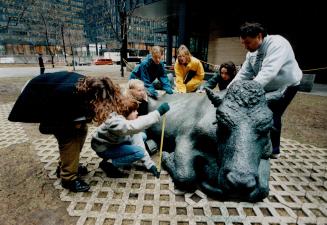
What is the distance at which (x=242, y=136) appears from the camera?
2197mm

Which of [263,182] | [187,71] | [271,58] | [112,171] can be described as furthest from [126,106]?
[187,71]

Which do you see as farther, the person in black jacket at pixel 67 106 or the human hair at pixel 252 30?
the human hair at pixel 252 30

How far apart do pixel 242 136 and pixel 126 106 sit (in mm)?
1607

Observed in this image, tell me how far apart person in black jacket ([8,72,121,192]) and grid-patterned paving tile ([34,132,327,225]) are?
1.12 ft

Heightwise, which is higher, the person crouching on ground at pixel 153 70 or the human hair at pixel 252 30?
the human hair at pixel 252 30

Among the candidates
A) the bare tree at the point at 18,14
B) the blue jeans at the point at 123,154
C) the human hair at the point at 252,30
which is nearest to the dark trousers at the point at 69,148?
the blue jeans at the point at 123,154

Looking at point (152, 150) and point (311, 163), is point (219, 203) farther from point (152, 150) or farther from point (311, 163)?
point (311, 163)

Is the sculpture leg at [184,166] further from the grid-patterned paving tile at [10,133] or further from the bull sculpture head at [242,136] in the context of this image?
the grid-patterned paving tile at [10,133]

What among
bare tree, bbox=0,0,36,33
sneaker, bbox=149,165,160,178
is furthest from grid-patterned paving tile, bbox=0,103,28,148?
bare tree, bbox=0,0,36,33

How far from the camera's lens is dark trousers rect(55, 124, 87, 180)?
2900mm

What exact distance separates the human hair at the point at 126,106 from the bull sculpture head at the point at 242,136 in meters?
1.21

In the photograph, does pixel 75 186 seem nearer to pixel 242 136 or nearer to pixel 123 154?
pixel 123 154

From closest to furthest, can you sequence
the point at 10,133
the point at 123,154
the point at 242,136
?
1. the point at 242,136
2. the point at 123,154
3. the point at 10,133

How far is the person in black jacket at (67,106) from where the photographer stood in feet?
8.85
